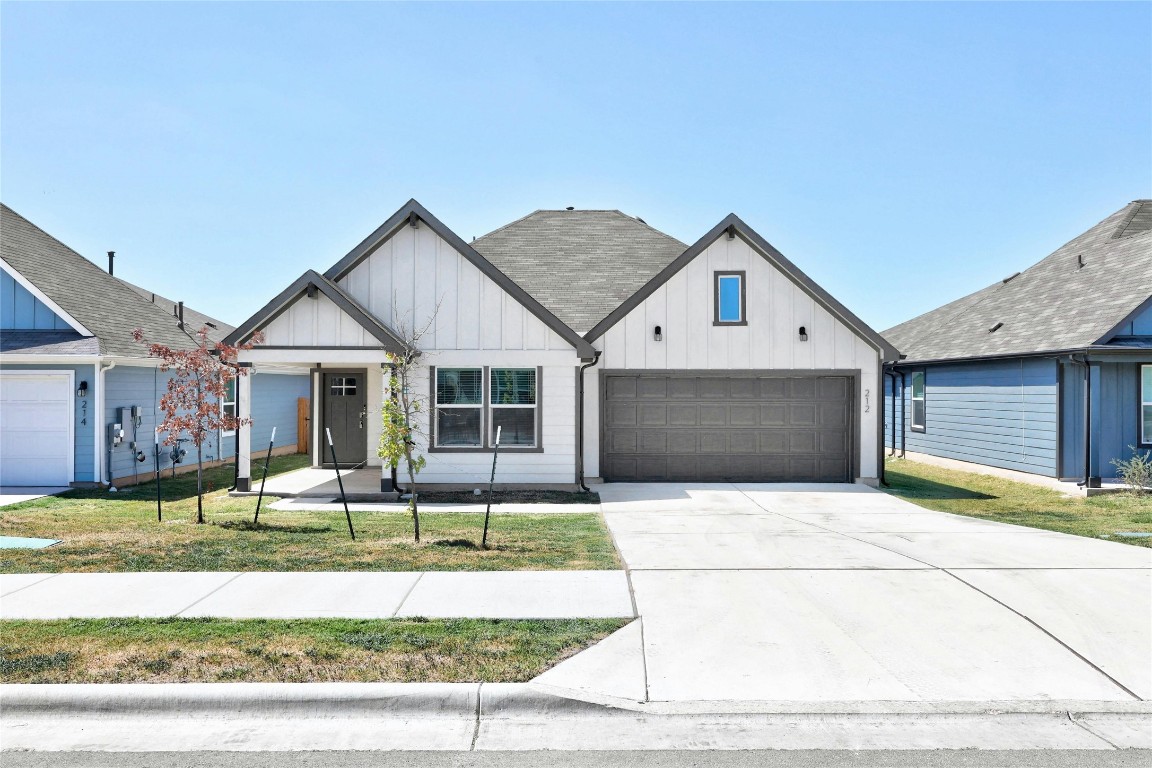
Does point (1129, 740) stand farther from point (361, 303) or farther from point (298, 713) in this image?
point (361, 303)

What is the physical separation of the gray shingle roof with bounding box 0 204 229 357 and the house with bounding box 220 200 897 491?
11.0 feet

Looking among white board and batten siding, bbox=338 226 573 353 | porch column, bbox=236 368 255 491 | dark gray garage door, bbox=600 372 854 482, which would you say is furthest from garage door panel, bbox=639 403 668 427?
porch column, bbox=236 368 255 491

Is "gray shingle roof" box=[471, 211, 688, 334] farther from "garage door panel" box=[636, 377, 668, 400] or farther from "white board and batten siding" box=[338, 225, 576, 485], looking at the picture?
"white board and batten siding" box=[338, 225, 576, 485]

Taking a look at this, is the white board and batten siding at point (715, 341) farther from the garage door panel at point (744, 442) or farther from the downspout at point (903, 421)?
the downspout at point (903, 421)

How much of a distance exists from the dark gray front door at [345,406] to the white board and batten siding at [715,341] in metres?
5.37

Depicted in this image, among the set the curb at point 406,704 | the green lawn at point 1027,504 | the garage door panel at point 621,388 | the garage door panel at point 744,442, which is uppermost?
the garage door panel at point 621,388

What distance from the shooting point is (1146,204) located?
2153cm

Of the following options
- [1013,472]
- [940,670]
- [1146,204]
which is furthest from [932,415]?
[940,670]

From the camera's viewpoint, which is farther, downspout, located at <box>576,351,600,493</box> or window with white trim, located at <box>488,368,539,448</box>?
downspout, located at <box>576,351,600,493</box>

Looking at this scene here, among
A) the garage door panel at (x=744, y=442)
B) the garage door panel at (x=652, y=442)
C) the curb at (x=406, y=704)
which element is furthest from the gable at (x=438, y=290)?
the curb at (x=406, y=704)

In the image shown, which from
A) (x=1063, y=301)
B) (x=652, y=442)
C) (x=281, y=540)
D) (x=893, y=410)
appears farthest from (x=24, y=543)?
(x=893, y=410)

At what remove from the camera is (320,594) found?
7.49 meters

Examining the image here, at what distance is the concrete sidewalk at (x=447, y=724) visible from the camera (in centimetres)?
475

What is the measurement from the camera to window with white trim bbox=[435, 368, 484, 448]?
15031 mm
